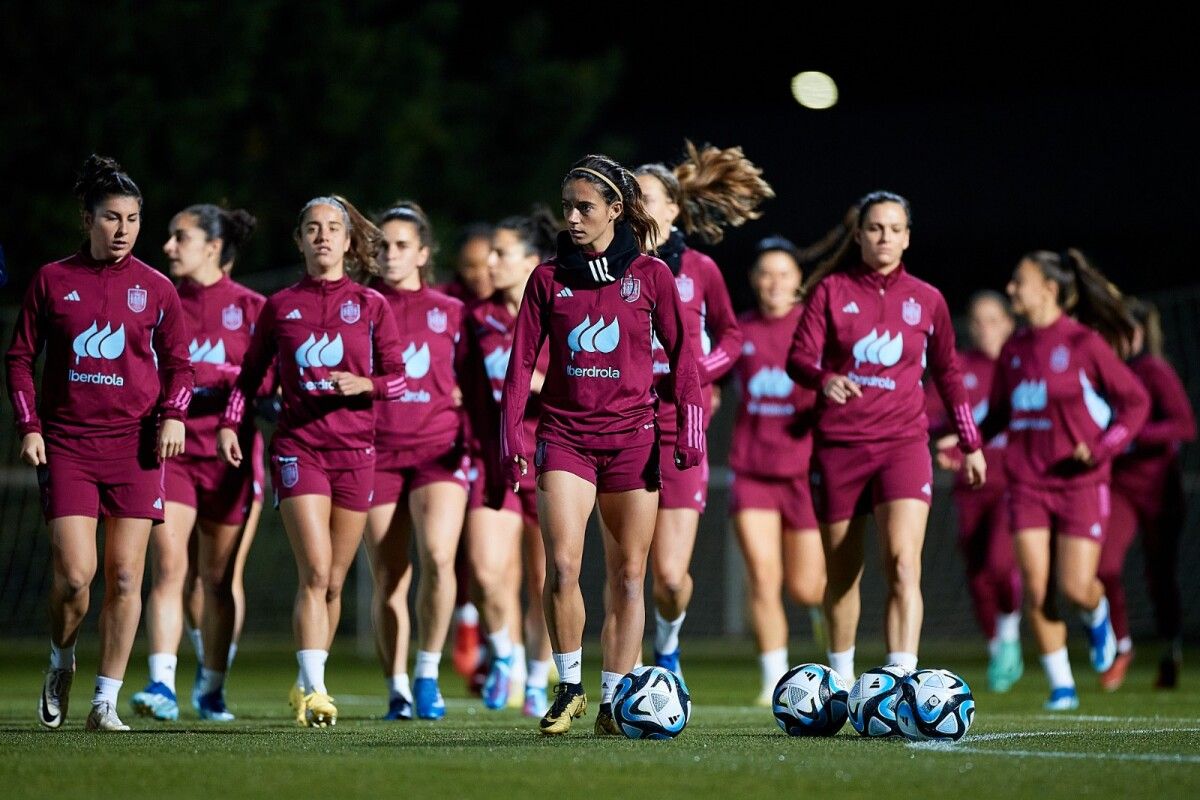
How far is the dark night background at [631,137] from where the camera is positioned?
19.8m

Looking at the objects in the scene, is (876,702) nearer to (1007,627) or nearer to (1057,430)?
(1057,430)

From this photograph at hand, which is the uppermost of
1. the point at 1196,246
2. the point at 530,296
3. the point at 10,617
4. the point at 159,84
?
the point at 159,84

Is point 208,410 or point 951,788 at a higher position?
point 208,410

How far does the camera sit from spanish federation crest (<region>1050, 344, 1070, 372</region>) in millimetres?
9859

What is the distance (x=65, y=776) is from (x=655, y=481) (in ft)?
7.73

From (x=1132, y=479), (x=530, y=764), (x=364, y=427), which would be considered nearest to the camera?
(x=530, y=764)

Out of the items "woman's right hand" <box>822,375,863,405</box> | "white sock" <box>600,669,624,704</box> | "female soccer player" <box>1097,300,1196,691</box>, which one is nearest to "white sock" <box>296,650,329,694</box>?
"white sock" <box>600,669,624,704</box>

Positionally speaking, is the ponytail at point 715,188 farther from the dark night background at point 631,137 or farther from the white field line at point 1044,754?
the dark night background at point 631,137

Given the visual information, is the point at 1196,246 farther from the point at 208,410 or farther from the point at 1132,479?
the point at 208,410

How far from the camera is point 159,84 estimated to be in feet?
66.6

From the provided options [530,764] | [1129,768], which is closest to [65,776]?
[530,764]

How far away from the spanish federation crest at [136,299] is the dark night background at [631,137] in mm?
12455

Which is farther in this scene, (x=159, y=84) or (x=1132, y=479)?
(x=159, y=84)

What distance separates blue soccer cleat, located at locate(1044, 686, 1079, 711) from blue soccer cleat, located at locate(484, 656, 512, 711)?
2582mm
